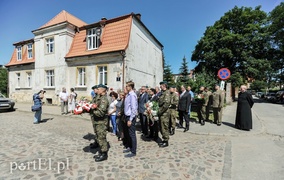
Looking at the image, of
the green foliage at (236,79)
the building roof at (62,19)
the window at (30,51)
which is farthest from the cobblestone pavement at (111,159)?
the green foliage at (236,79)

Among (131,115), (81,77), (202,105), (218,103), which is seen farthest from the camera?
(81,77)

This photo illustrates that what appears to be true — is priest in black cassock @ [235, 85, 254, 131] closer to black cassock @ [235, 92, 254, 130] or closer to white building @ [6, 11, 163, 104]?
black cassock @ [235, 92, 254, 130]

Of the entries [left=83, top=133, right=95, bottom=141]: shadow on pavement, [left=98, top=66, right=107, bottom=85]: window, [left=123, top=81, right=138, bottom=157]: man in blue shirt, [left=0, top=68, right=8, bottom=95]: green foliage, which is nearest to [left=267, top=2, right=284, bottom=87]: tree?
[left=98, top=66, right=107, bottom=85]: window

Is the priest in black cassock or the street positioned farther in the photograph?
the priest in black cassock

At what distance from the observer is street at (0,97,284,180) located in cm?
322

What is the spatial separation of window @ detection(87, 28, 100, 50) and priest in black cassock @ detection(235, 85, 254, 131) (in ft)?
39.0

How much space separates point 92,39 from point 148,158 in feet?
42.8

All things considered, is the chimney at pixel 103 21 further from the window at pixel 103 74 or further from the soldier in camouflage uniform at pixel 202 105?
the soldier in camouflage uniform at pixel 202 105

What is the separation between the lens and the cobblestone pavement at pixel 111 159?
321 cm

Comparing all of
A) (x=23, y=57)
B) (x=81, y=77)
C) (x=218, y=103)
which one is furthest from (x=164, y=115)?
(x=23, y=57)

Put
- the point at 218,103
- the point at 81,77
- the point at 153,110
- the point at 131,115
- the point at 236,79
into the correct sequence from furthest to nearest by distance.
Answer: the point at 236,79, the point at 81,77, the point at 218,103, the point at 153,110, the point at 131,115

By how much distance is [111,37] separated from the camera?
13.4 metres

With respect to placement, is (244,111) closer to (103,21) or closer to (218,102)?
(218,102)

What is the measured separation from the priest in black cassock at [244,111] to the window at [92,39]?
11900 mm
